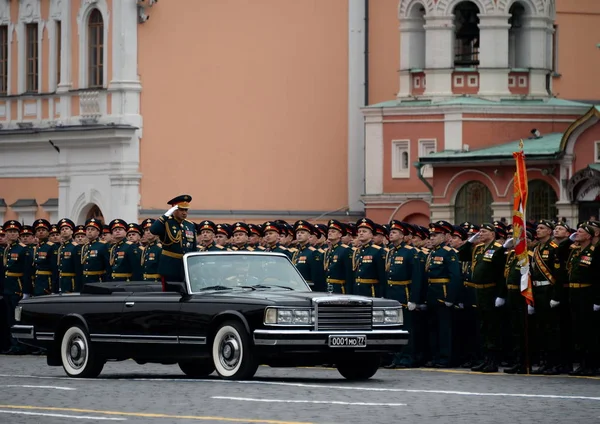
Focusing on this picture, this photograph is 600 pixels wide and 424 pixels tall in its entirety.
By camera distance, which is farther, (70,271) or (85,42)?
(85,42)

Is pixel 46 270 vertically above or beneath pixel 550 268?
beneath

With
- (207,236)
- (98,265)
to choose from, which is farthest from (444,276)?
(98,265)

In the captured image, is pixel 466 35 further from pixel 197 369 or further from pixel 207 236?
pixel 197 369

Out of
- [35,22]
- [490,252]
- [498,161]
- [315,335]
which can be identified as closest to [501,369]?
[490,252]

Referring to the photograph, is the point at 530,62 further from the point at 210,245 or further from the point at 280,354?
the point at 280,354

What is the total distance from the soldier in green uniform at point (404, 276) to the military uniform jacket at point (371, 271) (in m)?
0.11

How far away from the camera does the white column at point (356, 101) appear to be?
167ft

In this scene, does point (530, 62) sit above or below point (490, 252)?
above

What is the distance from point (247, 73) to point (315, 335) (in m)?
30.3

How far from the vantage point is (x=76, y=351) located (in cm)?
2323

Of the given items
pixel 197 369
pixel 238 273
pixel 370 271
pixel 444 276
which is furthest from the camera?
pixel 370 271

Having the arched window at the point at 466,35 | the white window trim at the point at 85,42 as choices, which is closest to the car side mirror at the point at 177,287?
the arched window at the point at 466,35

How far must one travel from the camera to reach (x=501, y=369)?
24.8m

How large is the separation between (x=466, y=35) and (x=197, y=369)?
26901 millimetres
